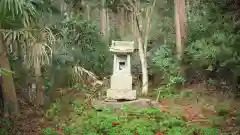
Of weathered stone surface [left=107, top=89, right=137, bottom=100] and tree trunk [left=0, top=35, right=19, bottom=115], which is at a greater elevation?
tree trunk [left=0, top=35, right=19, bottom=115]

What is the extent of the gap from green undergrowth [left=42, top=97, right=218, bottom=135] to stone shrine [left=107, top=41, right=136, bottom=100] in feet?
3.09

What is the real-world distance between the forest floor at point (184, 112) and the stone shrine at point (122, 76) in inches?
47.0

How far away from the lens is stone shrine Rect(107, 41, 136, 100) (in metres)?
11.8

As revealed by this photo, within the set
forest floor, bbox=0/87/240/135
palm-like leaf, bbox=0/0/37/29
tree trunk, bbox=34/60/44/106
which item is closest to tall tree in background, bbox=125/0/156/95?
forest floor, bbox=0/87/240/135

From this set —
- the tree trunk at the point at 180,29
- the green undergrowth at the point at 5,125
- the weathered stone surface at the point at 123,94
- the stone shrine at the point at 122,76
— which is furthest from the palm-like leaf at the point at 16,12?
the tree trunk at the point at 180,29

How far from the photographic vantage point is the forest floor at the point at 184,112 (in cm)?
945

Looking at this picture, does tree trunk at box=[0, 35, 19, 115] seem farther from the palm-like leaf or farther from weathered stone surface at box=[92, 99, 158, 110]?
weathered stone surface at box=[92, 99, 158, 110]

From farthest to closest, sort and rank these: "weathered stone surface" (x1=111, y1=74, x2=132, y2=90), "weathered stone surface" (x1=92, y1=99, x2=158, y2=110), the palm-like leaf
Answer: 1. "weathered stone surface" (x1=111, y1=74, x2=132, y2=90)
2. "weathered stone surface" (x1=92, y1=99, x2=158, y2=110)
3. the palm-like leaf

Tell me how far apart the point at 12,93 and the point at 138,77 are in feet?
21.7

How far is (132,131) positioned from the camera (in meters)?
9.07

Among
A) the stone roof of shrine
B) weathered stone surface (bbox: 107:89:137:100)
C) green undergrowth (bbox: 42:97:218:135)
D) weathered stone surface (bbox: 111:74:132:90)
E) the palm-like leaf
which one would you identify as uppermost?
the palm-like leaf

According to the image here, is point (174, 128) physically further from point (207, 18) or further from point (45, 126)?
point (207, 18)

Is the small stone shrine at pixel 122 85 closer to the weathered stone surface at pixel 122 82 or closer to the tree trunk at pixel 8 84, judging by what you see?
the weathered stone surface at pixel 122 82

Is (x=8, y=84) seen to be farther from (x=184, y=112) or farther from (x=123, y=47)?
(x=184, y=112)
